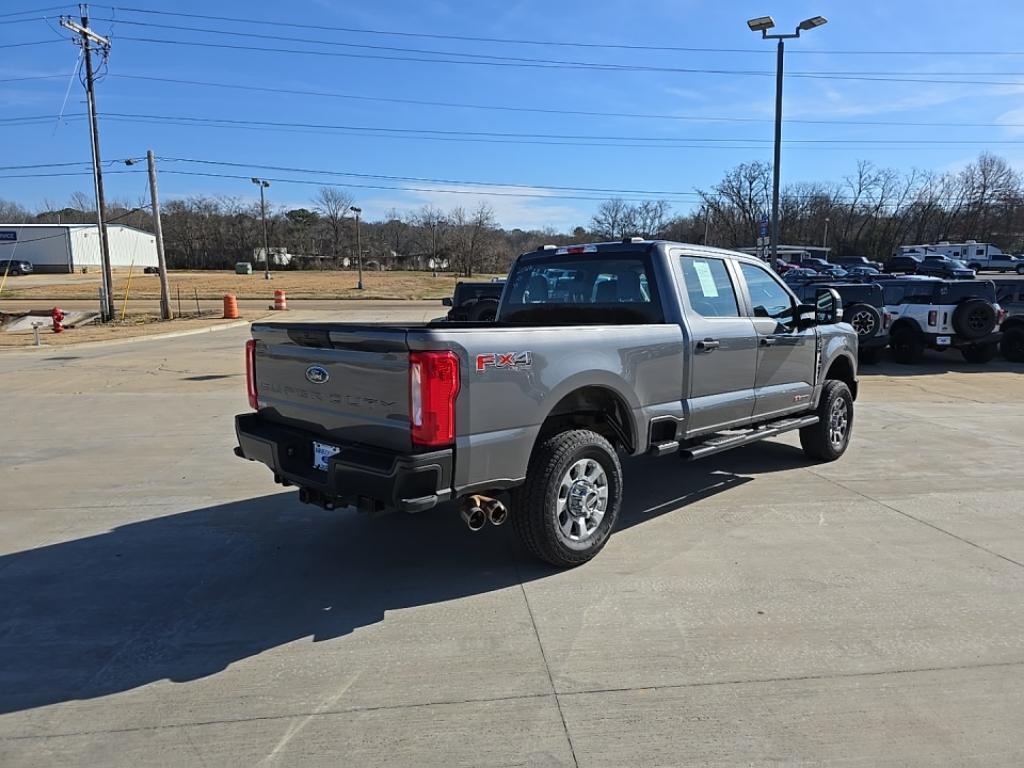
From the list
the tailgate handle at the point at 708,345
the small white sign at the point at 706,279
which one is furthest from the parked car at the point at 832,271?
the tailgate handle at the point at 708,345

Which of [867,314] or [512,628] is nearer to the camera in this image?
[512,628]

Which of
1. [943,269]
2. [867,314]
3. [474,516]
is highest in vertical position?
[943,269]

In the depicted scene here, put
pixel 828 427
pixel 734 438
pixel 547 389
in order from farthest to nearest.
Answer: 1. pixel 828 427
2. pixel 734 438
3. pixel 547 389

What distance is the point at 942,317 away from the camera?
14.6 meters

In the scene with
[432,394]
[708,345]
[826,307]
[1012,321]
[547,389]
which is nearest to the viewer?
[432,394]

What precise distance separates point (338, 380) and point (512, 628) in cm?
164

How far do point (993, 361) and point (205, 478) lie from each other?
56.6ft

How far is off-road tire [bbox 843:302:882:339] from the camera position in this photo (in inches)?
574

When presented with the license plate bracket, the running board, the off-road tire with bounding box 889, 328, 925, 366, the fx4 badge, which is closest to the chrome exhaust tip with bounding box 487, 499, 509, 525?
the fx4 badge

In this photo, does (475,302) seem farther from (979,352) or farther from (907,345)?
(979,352)

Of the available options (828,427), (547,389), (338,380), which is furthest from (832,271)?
(338,380)

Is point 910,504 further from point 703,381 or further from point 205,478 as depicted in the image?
point 205,478

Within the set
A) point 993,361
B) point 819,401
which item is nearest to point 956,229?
point 993,361

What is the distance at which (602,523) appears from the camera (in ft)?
14.7
